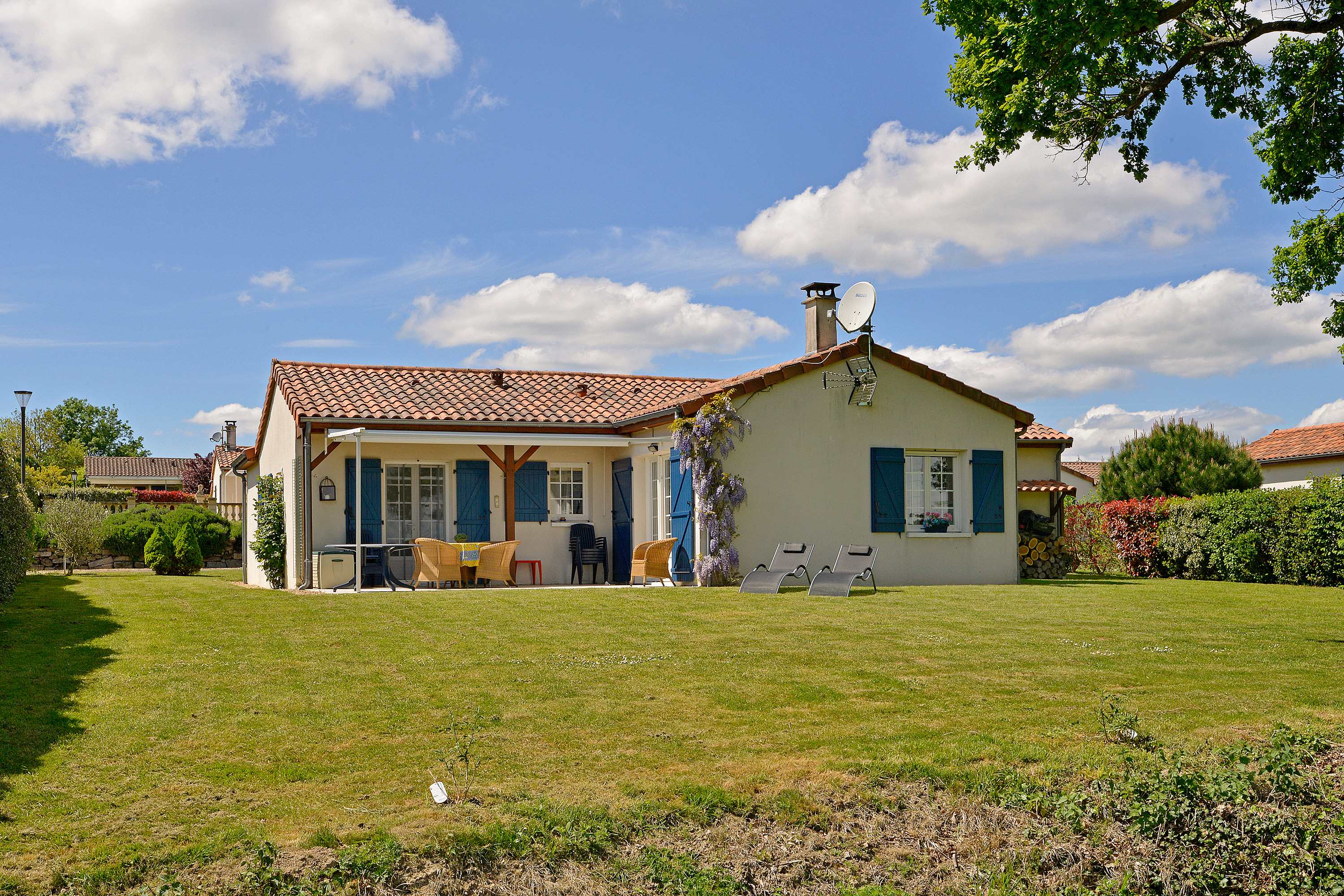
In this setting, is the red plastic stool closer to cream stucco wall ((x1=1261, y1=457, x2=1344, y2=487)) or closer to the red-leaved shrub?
the red-leaved shrub

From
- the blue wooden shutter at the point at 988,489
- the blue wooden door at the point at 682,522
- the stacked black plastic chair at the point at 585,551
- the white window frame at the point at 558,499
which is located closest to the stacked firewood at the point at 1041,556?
the blue wooden shutter at the point at 988,489

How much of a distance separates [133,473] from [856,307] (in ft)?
170

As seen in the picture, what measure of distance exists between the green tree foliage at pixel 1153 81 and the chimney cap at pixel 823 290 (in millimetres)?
6697

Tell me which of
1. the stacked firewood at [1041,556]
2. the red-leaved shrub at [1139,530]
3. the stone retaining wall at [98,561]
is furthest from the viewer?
the stone retaining wall at [98,561]

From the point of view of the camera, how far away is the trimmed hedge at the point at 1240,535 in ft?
54.0

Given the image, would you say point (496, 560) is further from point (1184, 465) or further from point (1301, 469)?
point (1301, 469)

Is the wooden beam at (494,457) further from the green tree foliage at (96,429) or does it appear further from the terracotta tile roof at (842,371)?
the green tree foliage at (96,429)

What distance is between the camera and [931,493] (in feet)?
54.9

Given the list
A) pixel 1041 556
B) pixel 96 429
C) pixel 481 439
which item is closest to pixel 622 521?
pixel 481 439

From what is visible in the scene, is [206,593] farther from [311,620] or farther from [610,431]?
[610,431]

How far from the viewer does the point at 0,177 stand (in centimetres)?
1524

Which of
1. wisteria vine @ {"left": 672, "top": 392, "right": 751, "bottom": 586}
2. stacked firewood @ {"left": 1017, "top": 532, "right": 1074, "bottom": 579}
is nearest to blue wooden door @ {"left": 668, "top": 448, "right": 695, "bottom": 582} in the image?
wisteria vine @ {"left": 672, "top": 392, "right": 751, "bottom": 586}

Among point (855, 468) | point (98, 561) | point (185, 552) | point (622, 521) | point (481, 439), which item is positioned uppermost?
point (481, 439)

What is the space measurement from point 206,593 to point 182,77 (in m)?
6.38
